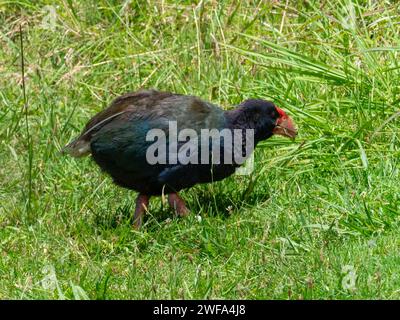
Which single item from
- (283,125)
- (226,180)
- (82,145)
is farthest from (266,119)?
(82,145)

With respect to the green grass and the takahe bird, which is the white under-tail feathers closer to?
the takahe bird

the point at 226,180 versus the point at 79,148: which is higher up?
the point at 79,148

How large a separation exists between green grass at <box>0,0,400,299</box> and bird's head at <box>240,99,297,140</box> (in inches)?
5.6

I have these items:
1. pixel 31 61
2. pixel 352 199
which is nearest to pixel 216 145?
pixel 352 199

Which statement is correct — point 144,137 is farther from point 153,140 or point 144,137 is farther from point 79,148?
point 79,148

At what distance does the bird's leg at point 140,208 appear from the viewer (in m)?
5.19

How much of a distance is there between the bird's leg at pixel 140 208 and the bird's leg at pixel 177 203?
121 millimetres

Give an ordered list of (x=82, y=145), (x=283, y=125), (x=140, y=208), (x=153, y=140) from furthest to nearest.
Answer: (x=283, y=125) → (x=82, y=145) → (x=140, y=208) → (x=153, y=140)

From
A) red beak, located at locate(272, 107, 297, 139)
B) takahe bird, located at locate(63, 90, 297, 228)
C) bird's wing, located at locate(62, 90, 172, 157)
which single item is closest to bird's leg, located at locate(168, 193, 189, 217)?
takahe bird, located at locate(63, 90, 297, 228)

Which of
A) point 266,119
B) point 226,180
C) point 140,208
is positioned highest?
point 266,119

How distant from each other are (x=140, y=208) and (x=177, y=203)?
189 millimetres

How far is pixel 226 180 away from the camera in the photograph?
18.5ft

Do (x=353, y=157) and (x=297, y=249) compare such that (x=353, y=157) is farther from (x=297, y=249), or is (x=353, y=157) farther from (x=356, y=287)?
(x=356, y=287)
